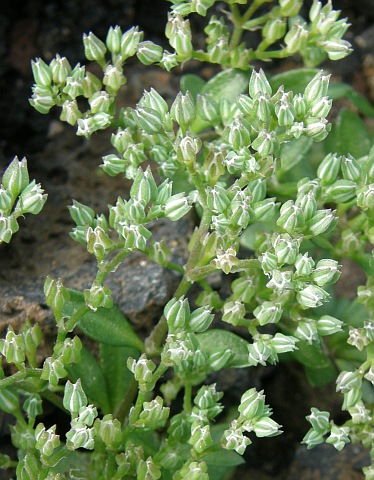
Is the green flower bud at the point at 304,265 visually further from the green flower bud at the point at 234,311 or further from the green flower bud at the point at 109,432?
the green flower bud at the point at 109,432

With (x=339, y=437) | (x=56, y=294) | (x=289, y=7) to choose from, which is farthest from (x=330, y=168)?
(x=56, y=294)

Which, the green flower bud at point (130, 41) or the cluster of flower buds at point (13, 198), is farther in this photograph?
the green flower bud at point (130, 41)

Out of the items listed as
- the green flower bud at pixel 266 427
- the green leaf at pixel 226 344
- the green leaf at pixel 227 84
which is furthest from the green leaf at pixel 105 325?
the green leaf at pixel 227 84

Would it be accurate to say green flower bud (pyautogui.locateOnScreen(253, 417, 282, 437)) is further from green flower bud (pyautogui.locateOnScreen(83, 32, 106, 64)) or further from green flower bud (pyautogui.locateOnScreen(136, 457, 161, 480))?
green flower bud (pyautogui.locateOnScreen(83, 32, 106, 64))

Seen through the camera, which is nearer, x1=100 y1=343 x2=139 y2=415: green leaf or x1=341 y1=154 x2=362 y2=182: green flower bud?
x1=341 y1=154 x2=362 y2=182: green flower bud

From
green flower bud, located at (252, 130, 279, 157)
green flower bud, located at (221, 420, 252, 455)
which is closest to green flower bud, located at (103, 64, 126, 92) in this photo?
green flower bud, located at (252, 130, 279, 157)

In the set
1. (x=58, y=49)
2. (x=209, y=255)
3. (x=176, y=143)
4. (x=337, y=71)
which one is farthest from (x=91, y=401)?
(x=337, y=71)

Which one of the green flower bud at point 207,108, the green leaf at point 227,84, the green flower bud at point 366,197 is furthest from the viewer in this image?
the green leaf at point 227,84
